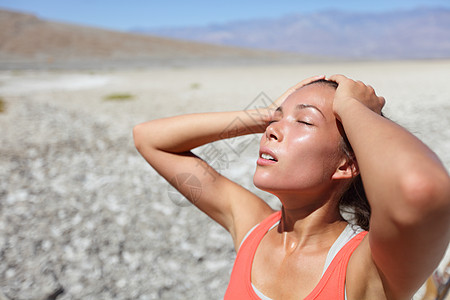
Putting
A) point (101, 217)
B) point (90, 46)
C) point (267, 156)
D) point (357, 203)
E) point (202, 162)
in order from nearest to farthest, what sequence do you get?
point (267, 156) → point (357, 203) → point (202, 162) → point (101, 217) → point (90, 46)

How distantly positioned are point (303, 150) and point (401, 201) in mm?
715

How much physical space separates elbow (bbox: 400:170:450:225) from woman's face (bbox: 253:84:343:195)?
705mm

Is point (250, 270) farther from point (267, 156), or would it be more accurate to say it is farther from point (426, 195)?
point (426, 195)

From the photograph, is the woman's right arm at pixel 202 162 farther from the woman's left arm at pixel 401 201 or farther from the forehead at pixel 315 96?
the woman's left arm at pixel 401 201

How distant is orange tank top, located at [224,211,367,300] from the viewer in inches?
68.0

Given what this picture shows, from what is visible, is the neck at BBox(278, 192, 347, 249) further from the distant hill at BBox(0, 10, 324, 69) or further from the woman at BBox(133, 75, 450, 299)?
the distant hill at BBox(0, 10, 324, 69)

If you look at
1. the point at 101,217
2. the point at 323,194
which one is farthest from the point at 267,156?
the point at 101,217

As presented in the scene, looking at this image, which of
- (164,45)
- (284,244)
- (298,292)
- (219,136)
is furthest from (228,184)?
(164,45)

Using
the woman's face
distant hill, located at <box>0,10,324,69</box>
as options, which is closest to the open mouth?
the woman's face

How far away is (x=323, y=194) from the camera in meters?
2.04

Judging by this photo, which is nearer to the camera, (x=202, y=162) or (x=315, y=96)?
(x=315, y=96)

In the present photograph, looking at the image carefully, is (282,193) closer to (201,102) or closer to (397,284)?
(397,284)

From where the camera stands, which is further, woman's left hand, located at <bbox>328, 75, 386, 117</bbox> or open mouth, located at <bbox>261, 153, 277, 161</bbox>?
open mouth, located at <bbox>261, 153, 277, 161</bbox>

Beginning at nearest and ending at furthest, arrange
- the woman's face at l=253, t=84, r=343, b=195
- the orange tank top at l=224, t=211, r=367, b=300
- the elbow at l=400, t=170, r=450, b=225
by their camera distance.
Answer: the elbow at l=400, t=170, r=450, b=225
the orange tank top at l=224, t=211, r=367, b=300
the woman's face at l=253, t=84, r=343, b=195
